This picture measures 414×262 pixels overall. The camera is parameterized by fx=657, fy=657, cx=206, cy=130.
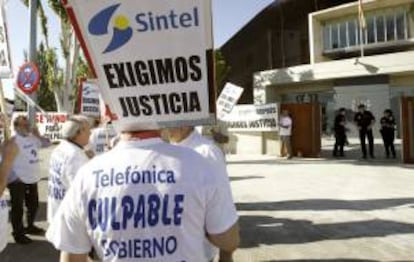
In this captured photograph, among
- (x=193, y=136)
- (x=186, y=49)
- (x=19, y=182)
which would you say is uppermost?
(x=186, y=49)

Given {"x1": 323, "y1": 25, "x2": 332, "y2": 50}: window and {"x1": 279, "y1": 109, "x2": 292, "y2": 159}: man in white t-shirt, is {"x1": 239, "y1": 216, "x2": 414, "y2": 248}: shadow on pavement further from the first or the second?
{"x1": 323, "y1": 25, "x2": 332, "y2": 50}: window

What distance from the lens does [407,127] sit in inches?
750

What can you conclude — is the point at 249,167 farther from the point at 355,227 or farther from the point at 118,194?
the point at 118,194

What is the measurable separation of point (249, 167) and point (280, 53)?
31.0 metres

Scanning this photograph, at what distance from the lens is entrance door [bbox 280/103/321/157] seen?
893 inches

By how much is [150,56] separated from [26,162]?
6895mm

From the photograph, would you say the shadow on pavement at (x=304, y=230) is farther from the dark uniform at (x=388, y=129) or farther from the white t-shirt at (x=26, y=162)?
the dark uniform at (x=388, y=129)

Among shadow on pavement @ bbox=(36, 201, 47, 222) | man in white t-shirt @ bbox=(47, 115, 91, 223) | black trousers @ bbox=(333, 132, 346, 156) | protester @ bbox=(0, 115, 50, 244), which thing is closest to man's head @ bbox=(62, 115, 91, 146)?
man in white t-shirt @ bbox=(47, 115, 91, 223)

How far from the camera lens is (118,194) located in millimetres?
2750

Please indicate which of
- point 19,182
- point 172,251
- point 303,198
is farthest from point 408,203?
point 172,251

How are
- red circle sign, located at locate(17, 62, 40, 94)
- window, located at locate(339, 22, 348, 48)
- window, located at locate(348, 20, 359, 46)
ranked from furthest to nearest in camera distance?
window, located at locate(339, 22, 348, 48) → window, located at locate(348, 20, 359, 46) → red circle sign, located at locate(17, 62, 40, 94)

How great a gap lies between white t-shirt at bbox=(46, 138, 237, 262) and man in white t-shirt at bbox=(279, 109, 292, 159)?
19845 mm

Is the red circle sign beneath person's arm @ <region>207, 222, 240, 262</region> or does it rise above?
above

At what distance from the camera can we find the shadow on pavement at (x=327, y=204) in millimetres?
11414
